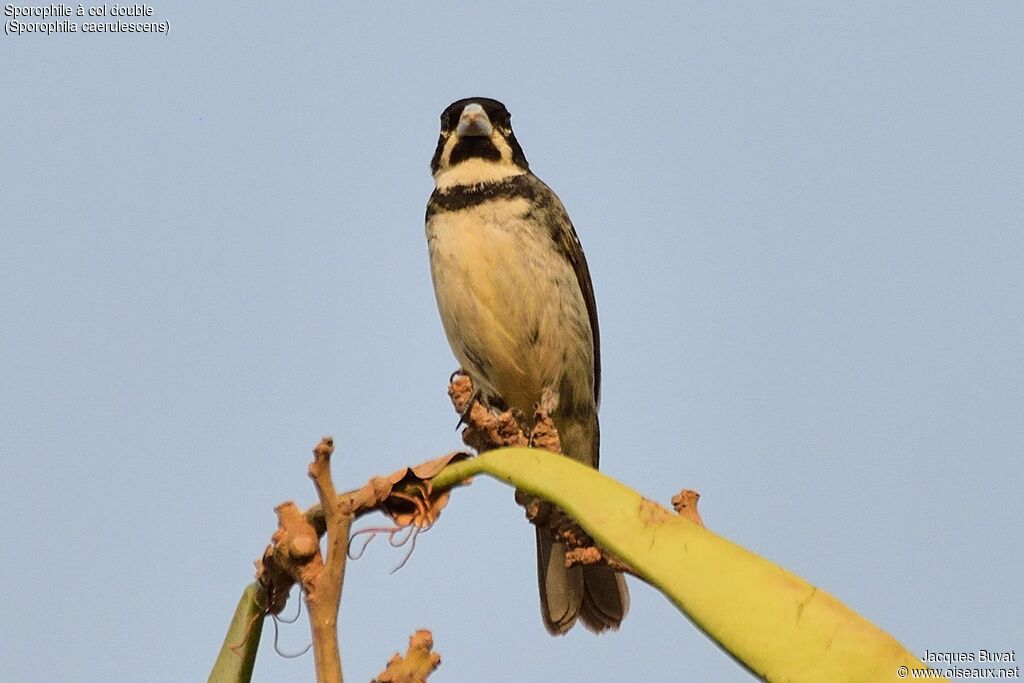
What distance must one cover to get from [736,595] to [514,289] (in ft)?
12.1

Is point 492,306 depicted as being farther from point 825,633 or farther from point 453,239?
point 825,633

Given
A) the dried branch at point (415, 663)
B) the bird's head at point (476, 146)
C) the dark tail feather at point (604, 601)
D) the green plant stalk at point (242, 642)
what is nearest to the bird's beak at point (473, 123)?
the bird's head at point (476, 146)

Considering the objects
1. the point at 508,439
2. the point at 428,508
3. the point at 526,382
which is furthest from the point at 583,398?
the point at 428,508

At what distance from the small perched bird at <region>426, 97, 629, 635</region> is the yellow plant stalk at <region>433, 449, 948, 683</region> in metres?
3.22

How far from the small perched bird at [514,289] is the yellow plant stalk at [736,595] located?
10.6 ft

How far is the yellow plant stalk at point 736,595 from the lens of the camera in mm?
2084

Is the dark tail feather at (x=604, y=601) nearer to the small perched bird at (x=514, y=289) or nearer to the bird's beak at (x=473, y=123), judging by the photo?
the small perched bird at (x=514, y=289)

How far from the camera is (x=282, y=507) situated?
2.57 meters

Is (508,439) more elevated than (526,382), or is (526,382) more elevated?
(526,382)

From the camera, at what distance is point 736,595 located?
2.19m

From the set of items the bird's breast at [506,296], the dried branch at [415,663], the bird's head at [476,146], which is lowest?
the dried branch at [415,663]

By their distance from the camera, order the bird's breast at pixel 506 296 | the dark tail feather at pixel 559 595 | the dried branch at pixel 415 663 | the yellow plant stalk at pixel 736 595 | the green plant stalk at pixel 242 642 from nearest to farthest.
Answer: the yellow plant stalk at pixel 736 595
the dried branch at pixel 415 663
the green plant stalk at pixel 242 642
the bird's breast at pixel 506 296
the dark tail feather at pixel 559 595

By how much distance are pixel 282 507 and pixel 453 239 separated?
3366 mm

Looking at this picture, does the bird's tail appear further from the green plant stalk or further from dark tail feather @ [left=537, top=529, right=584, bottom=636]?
the green plant stalk
